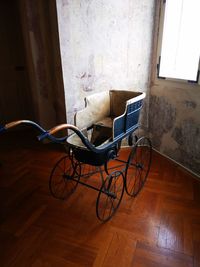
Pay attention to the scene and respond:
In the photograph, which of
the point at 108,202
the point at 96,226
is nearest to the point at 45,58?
the point at 108,202

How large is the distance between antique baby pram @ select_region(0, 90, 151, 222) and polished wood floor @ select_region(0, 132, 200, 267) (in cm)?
10

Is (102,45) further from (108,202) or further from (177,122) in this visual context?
(108,202)

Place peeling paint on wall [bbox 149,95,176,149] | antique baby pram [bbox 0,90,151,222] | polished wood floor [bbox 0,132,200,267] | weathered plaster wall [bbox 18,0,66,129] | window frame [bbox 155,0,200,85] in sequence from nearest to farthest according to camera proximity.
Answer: polished wood floor [bbox 0,132,200,267] < antique baby pram [bbox 0,90,151,222] < window frame [bbox 155,0,200,85] < weathered plaster wall [bbox 18,0,66,129] < peeling paint on wall [bbox 149,95,176,149]

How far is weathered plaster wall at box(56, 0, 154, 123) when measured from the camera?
2334 millimetres

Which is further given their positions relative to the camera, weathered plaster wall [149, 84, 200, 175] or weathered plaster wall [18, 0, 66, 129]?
weathered plaster wall [18, 0, 66, 129]

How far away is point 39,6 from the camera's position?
249 centimetres

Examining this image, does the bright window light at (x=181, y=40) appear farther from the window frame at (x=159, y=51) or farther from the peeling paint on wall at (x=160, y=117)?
the peeling paint on wall at (x=160, y=117)

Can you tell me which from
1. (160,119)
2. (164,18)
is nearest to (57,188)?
(160,119)

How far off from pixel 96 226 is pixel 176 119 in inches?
62.2

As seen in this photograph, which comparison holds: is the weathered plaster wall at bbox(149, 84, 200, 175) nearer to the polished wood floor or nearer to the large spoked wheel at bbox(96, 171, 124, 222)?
the polished wood floor

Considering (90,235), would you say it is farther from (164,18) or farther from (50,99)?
(164,18)

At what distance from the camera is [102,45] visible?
2518 millimetres

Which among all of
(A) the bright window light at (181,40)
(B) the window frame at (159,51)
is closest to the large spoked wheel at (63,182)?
(B) the window frame at (159,51)

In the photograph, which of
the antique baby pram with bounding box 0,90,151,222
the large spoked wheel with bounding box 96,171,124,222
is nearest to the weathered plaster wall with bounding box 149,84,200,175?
the antique baby pram with bounding box 0,90,151,222
